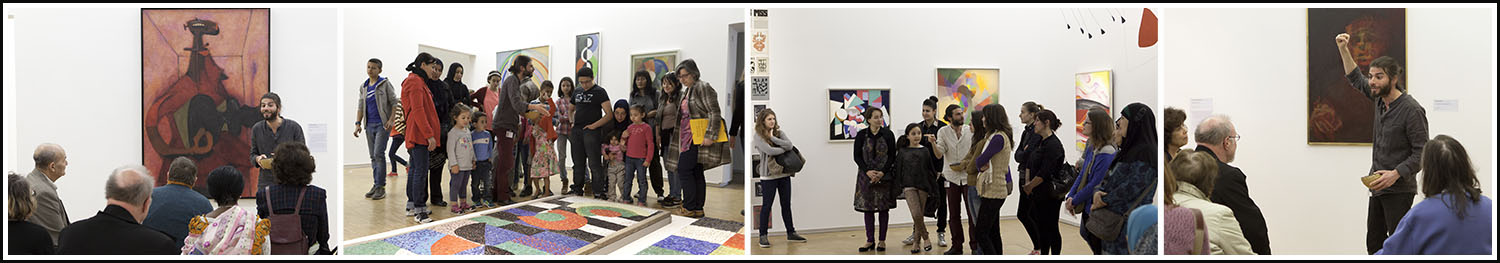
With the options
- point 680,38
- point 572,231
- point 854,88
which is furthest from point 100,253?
point 854,88

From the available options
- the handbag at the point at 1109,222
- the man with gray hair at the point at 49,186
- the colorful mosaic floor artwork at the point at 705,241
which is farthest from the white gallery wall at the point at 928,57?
the man with gray hair at the point at 49,186

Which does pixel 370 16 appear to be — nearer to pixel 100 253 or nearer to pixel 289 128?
pixel 289 128

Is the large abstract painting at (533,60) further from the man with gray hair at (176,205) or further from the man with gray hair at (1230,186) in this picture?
the man with gray hair at (1230,186)

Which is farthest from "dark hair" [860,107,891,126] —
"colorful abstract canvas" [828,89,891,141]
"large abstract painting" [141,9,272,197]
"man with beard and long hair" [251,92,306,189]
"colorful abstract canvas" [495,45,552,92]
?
"large abstract painting" [141,9,272,197]

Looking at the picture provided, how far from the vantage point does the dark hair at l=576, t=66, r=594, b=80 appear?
2.73m

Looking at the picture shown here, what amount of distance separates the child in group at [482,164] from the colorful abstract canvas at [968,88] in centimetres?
187

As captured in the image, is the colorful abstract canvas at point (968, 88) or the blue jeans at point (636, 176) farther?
the blue jeans at point (636, 176)

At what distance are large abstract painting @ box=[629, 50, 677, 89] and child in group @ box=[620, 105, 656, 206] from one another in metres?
0.17

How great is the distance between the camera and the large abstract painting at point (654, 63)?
2773mm

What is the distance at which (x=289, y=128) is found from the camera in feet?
9.13

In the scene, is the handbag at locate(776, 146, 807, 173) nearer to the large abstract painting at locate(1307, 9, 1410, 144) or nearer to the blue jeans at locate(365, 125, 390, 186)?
the blue jeans at locate(365, 125, 390, 186)

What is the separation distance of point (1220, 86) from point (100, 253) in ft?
15.0

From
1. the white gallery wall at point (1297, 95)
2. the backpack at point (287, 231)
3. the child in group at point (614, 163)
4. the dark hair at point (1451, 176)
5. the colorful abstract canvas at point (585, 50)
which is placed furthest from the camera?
the child in group at point (614, 163)

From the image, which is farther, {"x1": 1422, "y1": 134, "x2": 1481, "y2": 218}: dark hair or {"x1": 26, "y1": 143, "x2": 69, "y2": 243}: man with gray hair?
{"x1": 26, "y1": 143, "x2": 69, "y2": 243}: man with gray hair
